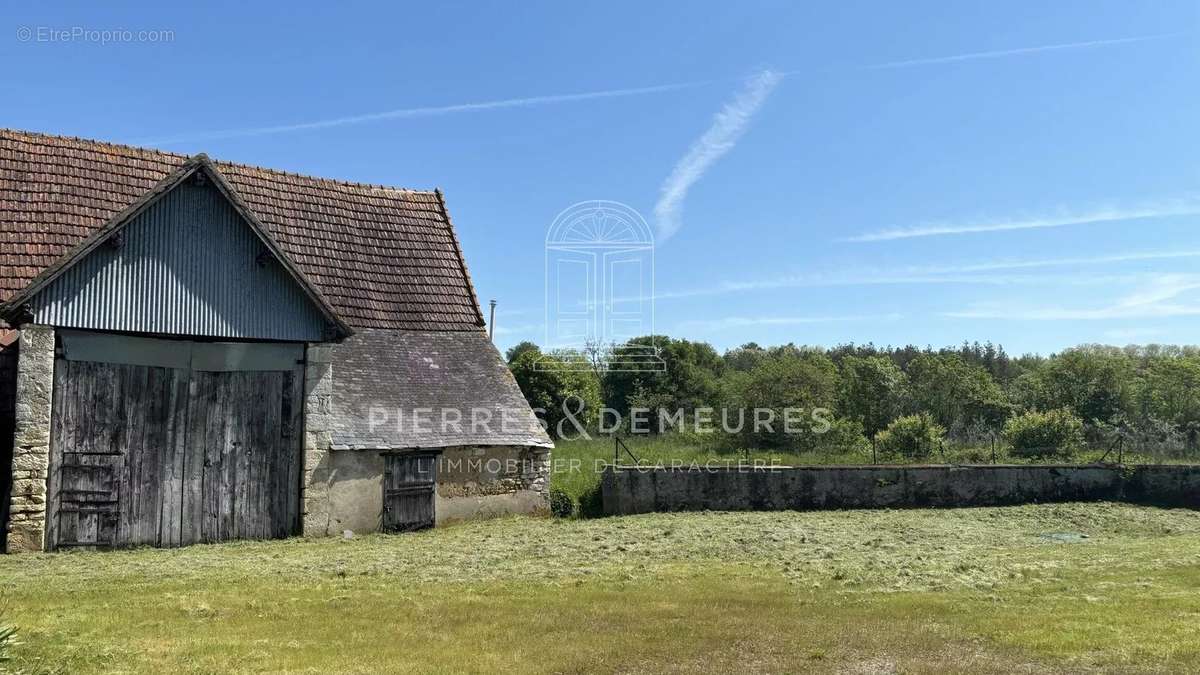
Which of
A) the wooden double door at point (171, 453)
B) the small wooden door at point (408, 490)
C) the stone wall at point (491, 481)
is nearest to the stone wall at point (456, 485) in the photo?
the stone wall at point (491, 481)

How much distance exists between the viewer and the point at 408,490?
15.8m

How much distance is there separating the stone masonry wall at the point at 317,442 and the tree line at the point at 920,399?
12.3m

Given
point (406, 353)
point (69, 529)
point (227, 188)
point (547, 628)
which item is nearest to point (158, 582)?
point (69, 529)

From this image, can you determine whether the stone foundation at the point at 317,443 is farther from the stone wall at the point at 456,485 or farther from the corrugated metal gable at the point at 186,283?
the corrugated metal gable at the point at 186,283

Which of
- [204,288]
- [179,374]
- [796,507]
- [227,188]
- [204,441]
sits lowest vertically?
[796,507]

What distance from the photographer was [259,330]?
47.1ft

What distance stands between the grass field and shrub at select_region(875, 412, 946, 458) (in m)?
8.70

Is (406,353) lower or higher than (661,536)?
higher

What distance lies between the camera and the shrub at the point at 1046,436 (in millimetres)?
22416

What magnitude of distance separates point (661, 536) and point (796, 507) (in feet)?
16.2

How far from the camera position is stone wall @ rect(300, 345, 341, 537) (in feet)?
48.3

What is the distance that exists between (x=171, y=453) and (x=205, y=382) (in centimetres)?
115

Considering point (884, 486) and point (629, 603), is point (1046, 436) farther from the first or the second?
point (629, 603)

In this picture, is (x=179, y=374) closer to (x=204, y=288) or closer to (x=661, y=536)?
(x=204, y=288)
